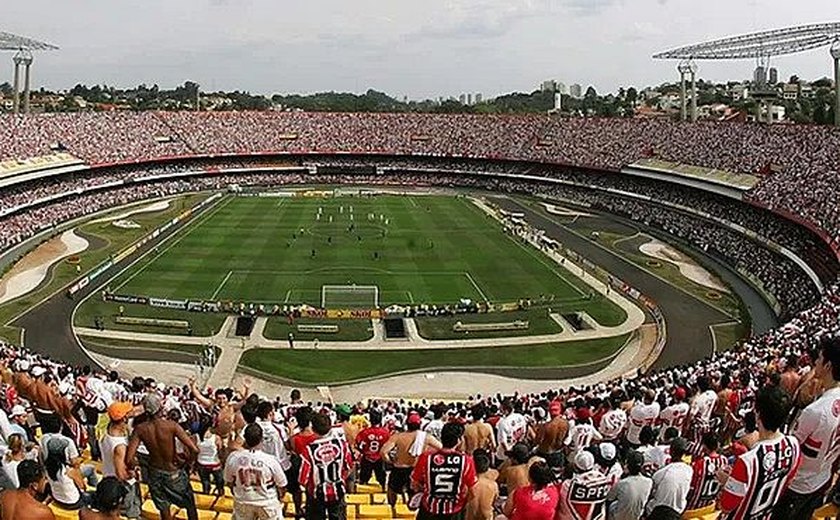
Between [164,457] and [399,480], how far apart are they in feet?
9.70

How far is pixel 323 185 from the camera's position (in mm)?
92125

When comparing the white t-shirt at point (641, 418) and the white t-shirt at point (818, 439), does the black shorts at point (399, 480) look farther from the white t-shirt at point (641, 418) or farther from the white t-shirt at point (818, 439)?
the white t-shirt at point (641, 418)

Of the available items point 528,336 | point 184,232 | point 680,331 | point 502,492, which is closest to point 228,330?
point 528,336

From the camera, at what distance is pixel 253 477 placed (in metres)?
8.37

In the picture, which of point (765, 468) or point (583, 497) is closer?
point (765, 468)

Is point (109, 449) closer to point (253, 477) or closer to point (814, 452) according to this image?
point (253, 477)

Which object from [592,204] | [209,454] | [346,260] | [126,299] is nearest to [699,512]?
[209,454]

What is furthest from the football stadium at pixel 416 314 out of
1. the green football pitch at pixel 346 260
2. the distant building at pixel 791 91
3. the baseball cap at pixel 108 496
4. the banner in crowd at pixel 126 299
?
the distant building at pixel 791 91

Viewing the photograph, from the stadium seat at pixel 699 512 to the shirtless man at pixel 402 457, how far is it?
328 cm

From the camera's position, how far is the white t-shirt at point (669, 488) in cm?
851

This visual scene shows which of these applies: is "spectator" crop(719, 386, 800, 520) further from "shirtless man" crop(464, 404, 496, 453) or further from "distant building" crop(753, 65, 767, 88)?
"distant building" crop(753, 65, 767, 88)

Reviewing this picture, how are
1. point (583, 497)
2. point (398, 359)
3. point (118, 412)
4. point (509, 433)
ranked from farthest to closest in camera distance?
point (398, 359), point (509, 433), point (118, 412), point (583, 497)

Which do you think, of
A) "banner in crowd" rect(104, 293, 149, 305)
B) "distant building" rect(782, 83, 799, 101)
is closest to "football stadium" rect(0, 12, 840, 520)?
"banner in crowd" rect(104, 293, 149, 305)

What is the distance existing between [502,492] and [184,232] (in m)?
55.8
